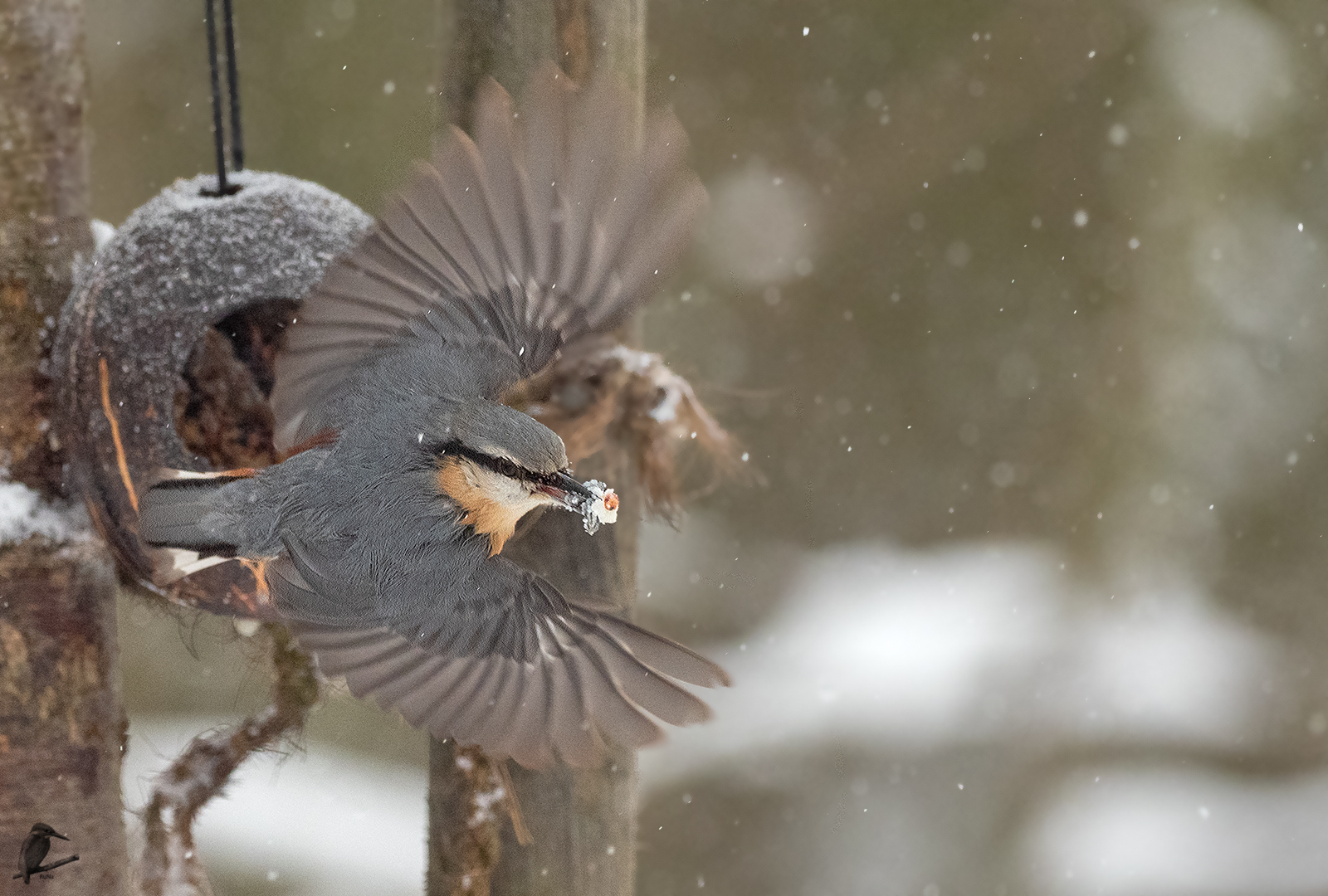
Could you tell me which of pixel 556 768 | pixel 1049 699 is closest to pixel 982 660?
pixel 1049 699

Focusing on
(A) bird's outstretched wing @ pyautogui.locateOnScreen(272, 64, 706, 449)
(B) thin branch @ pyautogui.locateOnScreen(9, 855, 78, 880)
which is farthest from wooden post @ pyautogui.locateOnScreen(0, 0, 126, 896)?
(A) bird's outstretched wing @ pyautogui.locateOnScreen(272, 64, 706, 449)

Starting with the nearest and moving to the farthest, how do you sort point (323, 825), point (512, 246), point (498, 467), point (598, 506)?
point (598, 506) < point (498, 467) < point (512, 246) < point (323, 825)

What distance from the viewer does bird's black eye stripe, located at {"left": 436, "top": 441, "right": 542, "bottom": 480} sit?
1.16 metres

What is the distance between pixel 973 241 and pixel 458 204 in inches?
114

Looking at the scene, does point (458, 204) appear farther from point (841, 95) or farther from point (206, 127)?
point (841, 95)

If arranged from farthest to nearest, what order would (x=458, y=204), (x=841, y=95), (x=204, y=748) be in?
(x=841, y=95) → (x=204, y=748) → (x=458, y=204)

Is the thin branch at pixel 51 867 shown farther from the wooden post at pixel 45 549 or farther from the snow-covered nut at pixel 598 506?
the snow-covered nut at pixel 598 506

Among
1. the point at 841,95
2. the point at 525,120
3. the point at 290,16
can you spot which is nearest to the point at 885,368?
the point at 841,95

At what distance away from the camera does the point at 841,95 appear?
140 inches

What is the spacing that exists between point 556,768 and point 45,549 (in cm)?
67

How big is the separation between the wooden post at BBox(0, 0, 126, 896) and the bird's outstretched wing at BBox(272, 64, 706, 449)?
38 cm

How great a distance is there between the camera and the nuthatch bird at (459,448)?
119cm

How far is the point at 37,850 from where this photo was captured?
1453 mm

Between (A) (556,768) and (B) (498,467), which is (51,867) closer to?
(A) (556,768)
